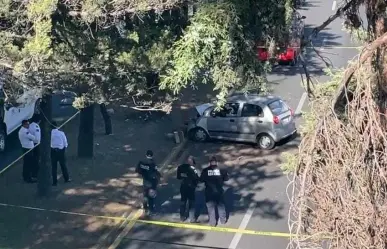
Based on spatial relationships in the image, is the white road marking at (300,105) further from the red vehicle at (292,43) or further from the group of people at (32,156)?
the red vehicle at (292,43)

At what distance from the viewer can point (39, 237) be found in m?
14.4

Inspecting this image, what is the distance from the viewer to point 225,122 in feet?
64.7

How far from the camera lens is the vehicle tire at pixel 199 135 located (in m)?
20.0

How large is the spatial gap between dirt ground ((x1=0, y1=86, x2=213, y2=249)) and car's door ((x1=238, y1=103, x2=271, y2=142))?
179cm

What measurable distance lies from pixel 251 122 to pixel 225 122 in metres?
0.72

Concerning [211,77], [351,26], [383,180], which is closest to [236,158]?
[211,77]

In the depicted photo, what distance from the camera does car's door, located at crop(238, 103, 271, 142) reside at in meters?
19.3

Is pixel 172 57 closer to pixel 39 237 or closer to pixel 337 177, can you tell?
pixel 39 237

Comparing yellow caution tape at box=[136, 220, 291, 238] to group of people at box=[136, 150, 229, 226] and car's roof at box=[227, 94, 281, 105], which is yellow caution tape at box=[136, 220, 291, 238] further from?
car's roof at box=[227, 94, 281, 105]

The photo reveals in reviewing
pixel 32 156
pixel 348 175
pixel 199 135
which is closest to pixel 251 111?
pixel 199 135

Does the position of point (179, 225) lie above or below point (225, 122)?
below

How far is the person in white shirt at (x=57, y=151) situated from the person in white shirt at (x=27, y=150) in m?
0.59

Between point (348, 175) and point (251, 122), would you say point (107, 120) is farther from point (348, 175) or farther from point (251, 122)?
point (348, 175)

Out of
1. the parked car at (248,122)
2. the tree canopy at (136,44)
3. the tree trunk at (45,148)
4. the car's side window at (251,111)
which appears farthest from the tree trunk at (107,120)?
the tree canopy at (136,44)
